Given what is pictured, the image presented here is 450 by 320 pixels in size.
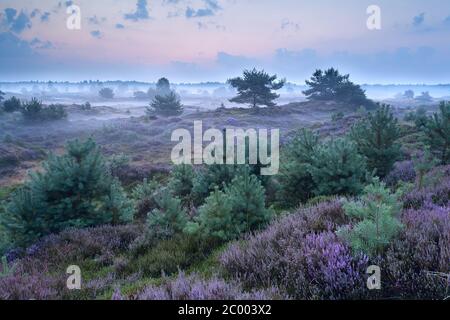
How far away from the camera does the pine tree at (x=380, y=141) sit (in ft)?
36.7

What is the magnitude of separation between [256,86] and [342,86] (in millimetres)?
16764

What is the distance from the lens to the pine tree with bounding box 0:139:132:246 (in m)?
7.66

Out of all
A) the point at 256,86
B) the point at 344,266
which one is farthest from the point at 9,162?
the point at 256,86

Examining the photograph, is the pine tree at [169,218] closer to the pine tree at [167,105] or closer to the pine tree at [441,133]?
the pine tree at [441,133]

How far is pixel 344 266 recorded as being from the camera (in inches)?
149

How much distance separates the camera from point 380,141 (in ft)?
37.3

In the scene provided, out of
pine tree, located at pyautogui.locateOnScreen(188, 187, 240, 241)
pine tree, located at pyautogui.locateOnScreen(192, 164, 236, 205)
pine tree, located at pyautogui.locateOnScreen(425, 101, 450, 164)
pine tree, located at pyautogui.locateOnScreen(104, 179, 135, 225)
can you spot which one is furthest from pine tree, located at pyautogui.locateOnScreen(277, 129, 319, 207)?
pine tree, located at pyautogui.locateOnScreen(425, 101, 450, 164)

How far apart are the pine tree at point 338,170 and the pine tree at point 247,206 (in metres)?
2.61

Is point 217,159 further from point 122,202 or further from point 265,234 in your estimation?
point 265,234

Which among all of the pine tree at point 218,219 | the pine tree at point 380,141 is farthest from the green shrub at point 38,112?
the pine tree at point 218,219

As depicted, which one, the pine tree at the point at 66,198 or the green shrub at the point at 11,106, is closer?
the pine tree at the point at 66,198

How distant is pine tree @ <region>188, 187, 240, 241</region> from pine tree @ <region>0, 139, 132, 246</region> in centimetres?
346

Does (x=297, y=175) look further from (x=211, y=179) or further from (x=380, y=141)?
(x=380, y=141)

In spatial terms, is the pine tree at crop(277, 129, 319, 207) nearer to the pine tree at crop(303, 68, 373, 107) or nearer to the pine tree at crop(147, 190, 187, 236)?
the pine tree at crop(147, 190, 187, 236)
